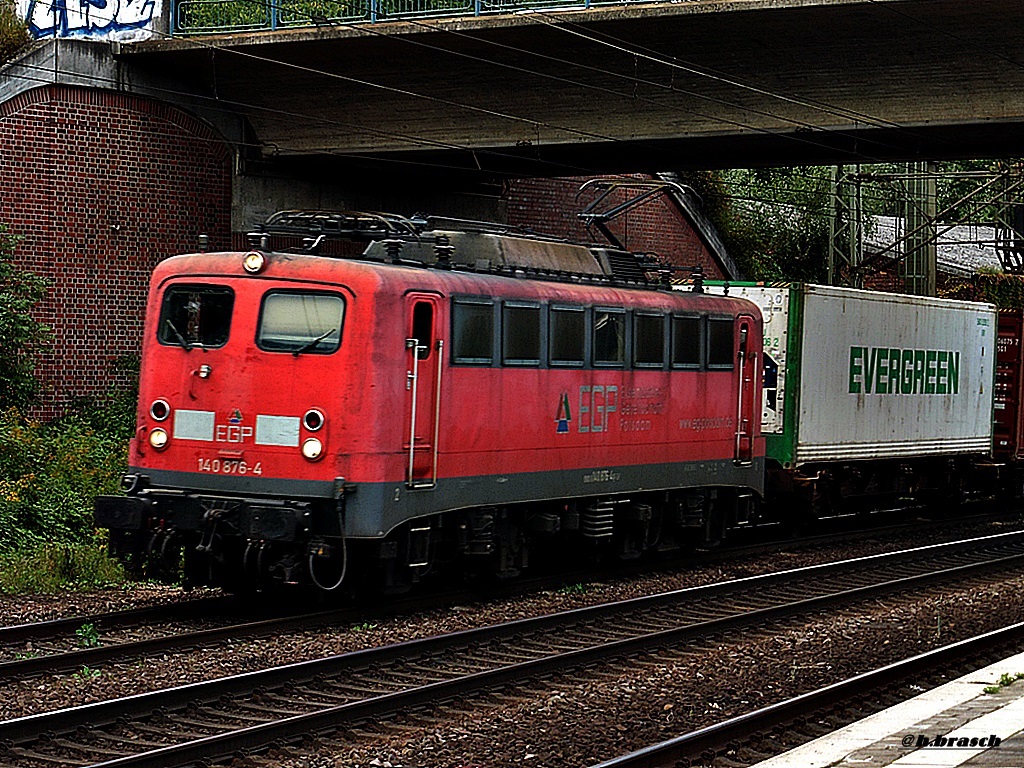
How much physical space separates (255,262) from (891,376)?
1280cm

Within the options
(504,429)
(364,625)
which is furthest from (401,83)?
(364,625)

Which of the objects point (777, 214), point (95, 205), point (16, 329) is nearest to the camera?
point (16, 329)

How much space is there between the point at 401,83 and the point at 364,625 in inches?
514

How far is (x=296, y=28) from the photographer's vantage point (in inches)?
936

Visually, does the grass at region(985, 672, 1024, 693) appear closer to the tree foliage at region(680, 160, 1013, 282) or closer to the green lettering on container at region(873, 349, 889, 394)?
the green lettering on container at region(873, 349, 889, 394)

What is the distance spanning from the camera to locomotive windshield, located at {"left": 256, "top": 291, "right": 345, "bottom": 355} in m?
13.0

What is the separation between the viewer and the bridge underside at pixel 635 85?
20844mm

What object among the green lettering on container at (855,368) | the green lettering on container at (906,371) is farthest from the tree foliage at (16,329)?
the green lettering on container at (906,371)

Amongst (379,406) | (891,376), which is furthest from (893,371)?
(379,406)

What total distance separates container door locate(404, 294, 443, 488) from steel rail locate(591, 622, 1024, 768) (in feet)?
13.4

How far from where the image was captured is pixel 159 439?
528 inches

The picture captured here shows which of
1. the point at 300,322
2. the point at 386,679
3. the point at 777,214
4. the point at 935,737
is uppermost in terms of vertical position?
the point at 777,214

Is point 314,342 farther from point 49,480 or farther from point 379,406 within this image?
point 49,480

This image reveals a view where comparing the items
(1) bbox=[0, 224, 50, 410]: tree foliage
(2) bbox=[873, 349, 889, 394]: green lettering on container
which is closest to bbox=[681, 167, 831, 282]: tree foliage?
(2) bbox=[873, 349, 889, 394]: green lettering on container
